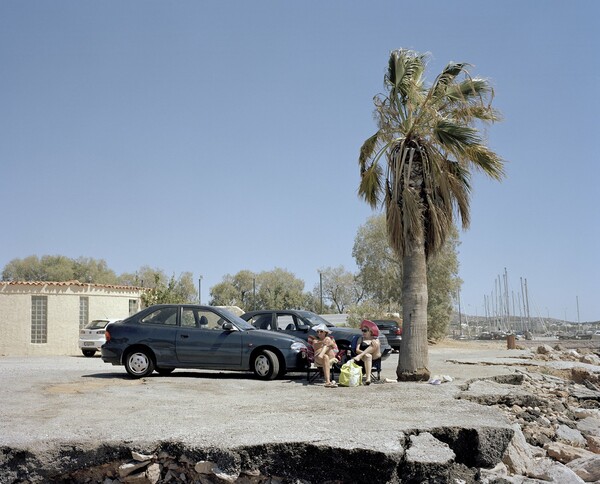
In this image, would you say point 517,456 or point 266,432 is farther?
point 517,456

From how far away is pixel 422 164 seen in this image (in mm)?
14094

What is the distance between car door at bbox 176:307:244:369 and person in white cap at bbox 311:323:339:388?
1694mm

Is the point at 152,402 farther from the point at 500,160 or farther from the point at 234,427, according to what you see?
the point at 500,160

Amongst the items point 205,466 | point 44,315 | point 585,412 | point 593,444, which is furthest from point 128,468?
point 44,315

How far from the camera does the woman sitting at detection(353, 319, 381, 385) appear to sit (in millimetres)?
12656

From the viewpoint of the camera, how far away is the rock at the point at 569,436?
1024cm

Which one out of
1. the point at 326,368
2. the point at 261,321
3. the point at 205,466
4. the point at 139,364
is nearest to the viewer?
the point at 205,466

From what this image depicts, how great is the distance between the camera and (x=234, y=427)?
7.97 metres

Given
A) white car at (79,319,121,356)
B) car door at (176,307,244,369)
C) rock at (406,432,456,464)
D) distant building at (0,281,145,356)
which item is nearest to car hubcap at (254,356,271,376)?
car door at (176,307,244,369)

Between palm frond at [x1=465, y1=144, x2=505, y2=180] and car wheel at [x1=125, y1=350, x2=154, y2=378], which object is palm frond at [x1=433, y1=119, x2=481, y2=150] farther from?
car wheel at [x1=125, y1=350, x2=154, y2=378]

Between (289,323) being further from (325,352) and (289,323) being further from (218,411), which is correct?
(218,411)

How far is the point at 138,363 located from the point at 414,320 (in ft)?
19.2

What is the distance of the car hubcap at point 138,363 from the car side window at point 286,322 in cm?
394

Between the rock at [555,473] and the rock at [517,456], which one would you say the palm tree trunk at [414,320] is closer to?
the rock at [517,456]
